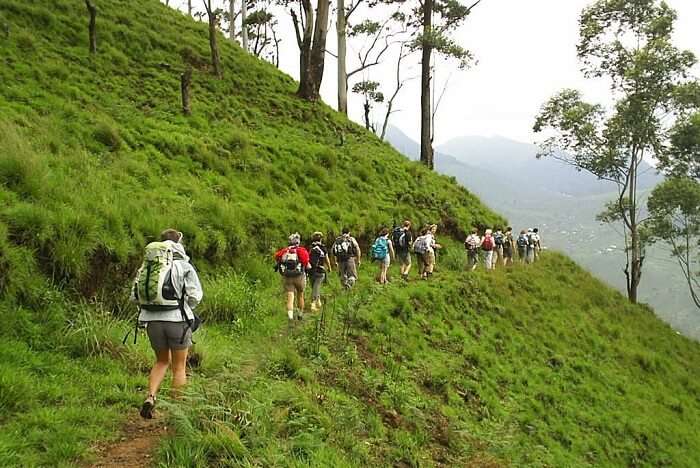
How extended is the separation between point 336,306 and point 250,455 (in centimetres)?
650

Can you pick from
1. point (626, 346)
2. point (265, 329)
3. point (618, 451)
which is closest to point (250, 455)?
point (265, 329)

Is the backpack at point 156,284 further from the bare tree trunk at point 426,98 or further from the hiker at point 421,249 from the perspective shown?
the bare tree trunk at point 426,98

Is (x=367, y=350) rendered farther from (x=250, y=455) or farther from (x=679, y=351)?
(x=679, y=351)

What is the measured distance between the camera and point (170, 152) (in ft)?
41.2

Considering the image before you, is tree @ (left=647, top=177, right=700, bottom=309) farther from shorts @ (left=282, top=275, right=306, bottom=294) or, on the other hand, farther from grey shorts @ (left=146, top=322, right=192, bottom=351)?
grey shorts @ (left=146, top=322, right=192, bottom=351)

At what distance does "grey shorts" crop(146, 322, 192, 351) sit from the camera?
5.12m

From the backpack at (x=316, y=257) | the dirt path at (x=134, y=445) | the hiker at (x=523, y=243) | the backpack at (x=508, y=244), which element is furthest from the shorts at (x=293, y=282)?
the hiker at (x=523, y=243)

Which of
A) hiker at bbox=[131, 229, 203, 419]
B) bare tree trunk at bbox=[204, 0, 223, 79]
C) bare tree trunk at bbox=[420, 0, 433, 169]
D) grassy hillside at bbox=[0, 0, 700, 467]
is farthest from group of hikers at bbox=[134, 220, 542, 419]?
bare tree trunk at bbox=[204, 0, 223, 79]

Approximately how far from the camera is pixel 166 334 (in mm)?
5148

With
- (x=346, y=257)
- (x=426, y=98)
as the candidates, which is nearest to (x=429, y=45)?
(x=426, y=98)

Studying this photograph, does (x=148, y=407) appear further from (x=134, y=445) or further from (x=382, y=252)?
(x=382, y=252)

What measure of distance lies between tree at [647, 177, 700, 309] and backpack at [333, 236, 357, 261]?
2339 centimetres

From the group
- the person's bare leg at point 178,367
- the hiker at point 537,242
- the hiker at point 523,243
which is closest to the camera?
the person's bare leg at point 178,367

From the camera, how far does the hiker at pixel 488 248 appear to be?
58.3 feet
